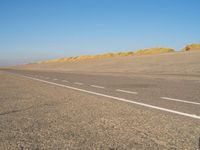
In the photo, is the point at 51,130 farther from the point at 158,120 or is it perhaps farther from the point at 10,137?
the point at 158,120

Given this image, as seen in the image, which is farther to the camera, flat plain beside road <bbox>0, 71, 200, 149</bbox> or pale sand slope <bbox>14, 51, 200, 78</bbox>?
pale sand slope <bbox>14, 51, 200, 78</bbox>

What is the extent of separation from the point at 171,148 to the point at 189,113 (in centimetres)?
260

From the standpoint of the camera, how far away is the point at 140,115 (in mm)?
6227

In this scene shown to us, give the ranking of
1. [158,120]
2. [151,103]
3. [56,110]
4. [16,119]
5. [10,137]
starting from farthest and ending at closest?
[151,103] → [56,110] → [16,119] → [158,120] → [10,137]

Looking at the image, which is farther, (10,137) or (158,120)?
(158,120)

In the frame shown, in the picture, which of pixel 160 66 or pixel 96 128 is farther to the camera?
pixel 160 66

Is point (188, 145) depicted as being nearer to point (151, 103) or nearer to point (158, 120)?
point (158, 120)

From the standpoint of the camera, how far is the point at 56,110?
715 cm

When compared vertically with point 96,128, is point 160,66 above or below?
below

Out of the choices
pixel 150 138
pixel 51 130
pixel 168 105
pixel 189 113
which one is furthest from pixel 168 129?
pixel 168 105

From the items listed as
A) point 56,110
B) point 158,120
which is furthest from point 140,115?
point 56,110

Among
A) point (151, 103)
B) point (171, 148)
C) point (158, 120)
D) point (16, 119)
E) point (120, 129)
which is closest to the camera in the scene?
point (171, 148)

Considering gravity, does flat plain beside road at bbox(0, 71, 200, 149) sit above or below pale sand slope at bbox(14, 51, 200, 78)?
above

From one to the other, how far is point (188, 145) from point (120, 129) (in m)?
1.39
